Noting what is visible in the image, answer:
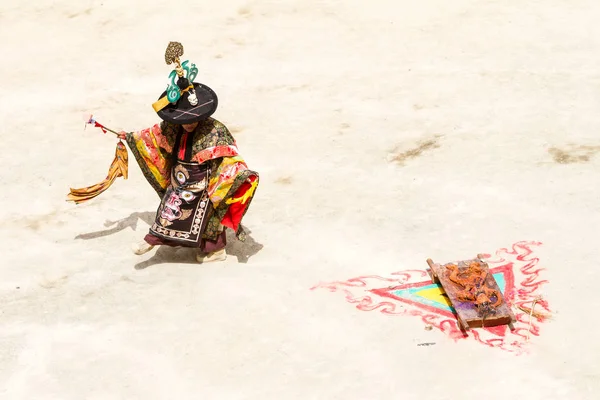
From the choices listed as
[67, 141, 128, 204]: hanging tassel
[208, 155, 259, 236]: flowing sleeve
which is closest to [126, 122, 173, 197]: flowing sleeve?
[67, 141, 128, 204]: hanging tassel

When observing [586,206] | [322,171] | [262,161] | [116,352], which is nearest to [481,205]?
[586,206]

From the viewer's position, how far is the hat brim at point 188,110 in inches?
348

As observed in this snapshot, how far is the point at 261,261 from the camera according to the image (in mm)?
9641

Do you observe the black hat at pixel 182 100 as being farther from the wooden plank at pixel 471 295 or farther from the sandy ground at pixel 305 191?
the wooden plank at pixel 471 295

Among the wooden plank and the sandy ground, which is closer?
the sandy ground

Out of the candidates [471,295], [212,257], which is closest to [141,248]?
[212,257]

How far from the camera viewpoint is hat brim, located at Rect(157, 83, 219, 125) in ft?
29.0

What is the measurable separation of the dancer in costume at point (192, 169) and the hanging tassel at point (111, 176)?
241 mm

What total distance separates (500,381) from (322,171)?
13.5 ft

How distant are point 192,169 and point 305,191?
6.46 ft

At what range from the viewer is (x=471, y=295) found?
8.47 meters

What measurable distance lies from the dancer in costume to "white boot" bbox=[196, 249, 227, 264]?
0.02 m

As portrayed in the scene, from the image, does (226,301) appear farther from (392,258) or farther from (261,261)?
(392,258)

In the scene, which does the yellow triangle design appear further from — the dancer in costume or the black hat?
the black hat
